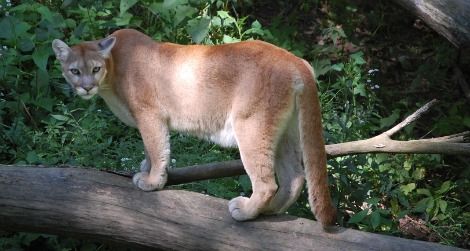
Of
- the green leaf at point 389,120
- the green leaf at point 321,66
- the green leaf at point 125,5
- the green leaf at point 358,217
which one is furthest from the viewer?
the green leaf at point 321,66

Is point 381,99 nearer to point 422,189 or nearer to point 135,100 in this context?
point 422,189

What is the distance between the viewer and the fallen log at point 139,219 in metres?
4.30

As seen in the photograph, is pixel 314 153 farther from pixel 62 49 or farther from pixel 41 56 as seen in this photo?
pixel 41 56

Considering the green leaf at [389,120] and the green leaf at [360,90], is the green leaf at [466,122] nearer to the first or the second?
the green leaf at [389,120]

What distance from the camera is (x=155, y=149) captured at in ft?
15.0

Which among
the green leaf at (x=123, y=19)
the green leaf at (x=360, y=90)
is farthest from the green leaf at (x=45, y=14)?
the green leaf at (x=360, y=90)

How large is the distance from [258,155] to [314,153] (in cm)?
32

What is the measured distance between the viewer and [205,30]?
6.61 meters

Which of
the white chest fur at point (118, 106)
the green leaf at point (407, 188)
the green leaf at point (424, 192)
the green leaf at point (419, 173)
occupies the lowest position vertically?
the green leaf at point (419, 173)

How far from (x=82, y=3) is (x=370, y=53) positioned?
3168 mm

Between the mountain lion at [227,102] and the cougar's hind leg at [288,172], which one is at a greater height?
the mountain lion at [227,102]

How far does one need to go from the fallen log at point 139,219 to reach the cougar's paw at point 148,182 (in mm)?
41

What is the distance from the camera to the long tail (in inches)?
164

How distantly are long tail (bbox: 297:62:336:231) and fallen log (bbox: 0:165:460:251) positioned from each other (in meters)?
0.20
